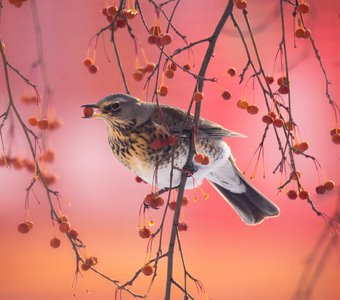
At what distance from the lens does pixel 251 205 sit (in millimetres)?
998

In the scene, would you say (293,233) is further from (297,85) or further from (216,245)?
(297,85)

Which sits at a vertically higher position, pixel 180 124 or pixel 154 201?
pixel 180 124

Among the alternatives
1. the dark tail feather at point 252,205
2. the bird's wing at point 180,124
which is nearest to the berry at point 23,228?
the bird's wing at point 180,124

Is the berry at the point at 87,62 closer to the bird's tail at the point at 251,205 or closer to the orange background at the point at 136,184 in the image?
the bird's tail at the point at 251,205

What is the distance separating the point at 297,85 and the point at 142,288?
2.40 ft

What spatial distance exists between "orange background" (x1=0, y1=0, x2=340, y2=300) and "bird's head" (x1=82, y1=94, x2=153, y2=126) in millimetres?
556

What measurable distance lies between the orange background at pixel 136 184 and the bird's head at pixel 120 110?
0.56 metres

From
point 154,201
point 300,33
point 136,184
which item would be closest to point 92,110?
point 154,201

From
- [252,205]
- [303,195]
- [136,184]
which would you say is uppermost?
[136,184]

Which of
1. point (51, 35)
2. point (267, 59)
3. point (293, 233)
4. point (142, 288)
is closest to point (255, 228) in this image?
point (293, 233)

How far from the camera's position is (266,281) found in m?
1.61

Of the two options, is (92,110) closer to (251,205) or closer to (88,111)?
(88,111)

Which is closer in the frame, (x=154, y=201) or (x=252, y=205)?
(x=154, y=201)

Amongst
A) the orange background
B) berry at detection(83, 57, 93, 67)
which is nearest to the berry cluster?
berry at detection(83, 57, 93, 67)
